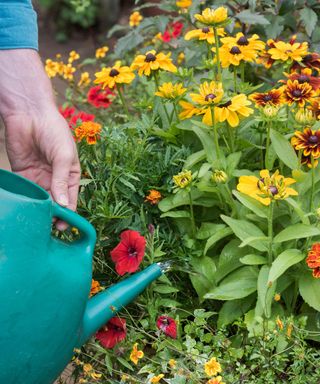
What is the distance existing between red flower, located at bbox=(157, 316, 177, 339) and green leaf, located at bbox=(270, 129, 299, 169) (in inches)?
16.9

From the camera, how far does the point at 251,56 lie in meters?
1.86

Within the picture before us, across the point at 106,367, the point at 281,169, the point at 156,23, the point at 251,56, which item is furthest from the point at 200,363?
the point at 156,23

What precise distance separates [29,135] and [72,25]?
3.39 metres

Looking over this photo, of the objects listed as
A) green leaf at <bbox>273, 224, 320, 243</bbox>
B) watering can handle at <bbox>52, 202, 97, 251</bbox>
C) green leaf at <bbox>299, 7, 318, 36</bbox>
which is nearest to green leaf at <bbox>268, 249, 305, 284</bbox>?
green leaf at <bbox>273, 224, 320, 243</bbox>

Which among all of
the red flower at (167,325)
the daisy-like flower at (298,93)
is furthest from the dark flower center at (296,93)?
the red flower at (167,325)

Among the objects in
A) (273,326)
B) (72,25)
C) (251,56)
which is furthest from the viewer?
(72,25)

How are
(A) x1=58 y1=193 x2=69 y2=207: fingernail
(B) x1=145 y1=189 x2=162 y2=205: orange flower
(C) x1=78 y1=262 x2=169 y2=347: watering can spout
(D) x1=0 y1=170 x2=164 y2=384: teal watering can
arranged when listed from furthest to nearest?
1. (B) x1=145 y1=189 x2=162 y2=205: orange flower
2. (C) x1=78 y1=262 x2=169 y2=347: watering can spout
3. (A) x1=58 y1=193 x2=69 y2=207: fingernail
4. (D) x1=0 y1=170 x2=164 y2=384: teal watering can

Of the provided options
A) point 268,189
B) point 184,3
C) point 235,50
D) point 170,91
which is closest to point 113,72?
point 170,91

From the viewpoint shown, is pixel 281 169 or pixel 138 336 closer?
pixel 138 336

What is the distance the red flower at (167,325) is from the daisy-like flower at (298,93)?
0.53 metres

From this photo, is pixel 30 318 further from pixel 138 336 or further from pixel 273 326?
pixel 273 326

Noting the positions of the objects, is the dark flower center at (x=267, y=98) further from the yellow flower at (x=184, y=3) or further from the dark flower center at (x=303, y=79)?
the yellow flower at (x=184, y=3)

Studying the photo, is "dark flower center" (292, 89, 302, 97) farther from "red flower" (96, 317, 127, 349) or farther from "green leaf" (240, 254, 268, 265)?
"red flower" (96, 317, 127, 349)

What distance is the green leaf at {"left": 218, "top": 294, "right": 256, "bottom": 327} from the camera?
1.79m
